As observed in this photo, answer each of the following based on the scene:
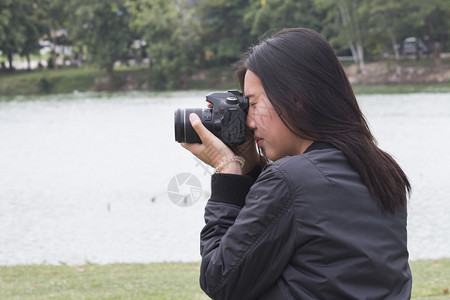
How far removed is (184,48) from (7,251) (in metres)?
40.9

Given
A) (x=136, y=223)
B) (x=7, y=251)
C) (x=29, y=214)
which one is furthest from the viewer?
(x=29, y=214)

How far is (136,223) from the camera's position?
1102 centimetres

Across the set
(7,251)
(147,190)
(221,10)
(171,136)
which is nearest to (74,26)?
(221,10)

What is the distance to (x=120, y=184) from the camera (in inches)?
580

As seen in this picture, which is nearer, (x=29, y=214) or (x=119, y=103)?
(x=29, y=214)

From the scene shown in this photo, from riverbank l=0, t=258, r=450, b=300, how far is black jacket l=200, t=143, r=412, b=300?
3629mm

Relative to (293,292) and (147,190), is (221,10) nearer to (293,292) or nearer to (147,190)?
(147,190)

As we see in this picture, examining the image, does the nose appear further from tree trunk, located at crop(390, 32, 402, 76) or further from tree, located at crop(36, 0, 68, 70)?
tree, located at crop(36, 0, 68, 70)

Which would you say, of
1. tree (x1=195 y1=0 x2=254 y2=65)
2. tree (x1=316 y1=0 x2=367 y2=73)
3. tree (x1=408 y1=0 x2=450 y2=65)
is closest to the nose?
tree (x1=408 y1=0 x2=450 y2=65)

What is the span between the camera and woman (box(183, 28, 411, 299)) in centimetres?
166

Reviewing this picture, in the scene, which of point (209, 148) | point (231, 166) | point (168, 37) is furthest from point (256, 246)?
point (168, 37)

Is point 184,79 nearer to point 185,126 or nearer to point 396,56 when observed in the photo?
point 396,56

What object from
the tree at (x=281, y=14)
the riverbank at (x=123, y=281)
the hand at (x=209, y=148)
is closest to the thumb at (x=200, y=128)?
the hand at (x=209, y=148)

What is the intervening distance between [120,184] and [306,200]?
13.3 m
